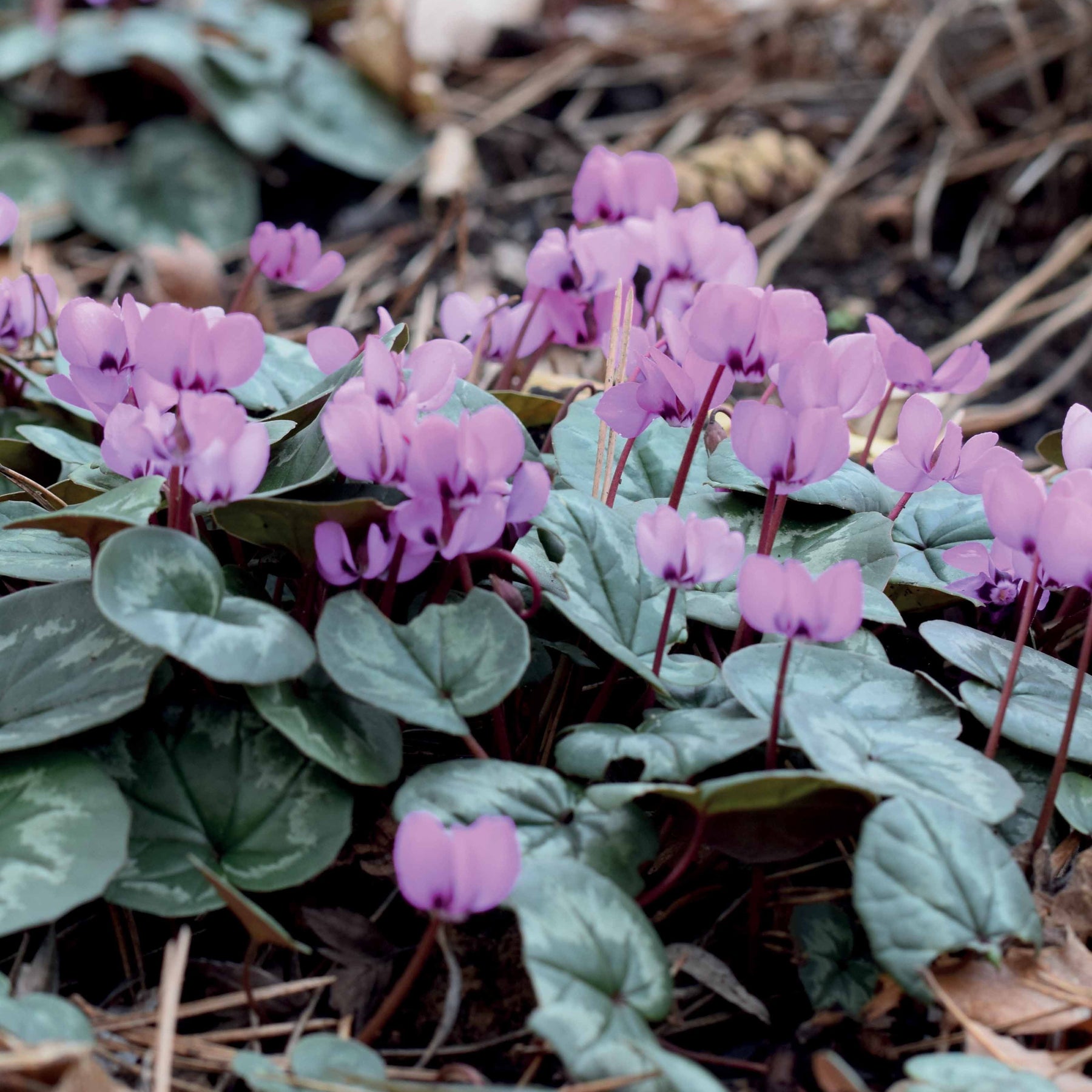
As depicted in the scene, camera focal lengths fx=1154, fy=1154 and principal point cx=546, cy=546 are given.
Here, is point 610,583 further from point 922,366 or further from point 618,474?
point 922,366

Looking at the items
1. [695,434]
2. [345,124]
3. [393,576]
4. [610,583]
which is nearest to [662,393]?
[695,434]

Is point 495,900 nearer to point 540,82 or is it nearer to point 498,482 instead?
point 498,482

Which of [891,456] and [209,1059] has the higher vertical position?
[891,456]

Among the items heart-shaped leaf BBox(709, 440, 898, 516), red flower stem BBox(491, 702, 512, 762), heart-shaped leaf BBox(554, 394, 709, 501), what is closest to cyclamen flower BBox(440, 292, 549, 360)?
heart-shaped leaf BBox(554, 394, 709, 501)

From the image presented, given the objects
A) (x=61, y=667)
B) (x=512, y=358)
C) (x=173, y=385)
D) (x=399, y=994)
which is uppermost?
(x=173, y=385)

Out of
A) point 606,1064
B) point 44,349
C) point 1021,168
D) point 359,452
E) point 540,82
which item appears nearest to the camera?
point 606,1064

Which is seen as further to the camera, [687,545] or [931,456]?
[931,456]

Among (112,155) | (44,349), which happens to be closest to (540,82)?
(112,155)

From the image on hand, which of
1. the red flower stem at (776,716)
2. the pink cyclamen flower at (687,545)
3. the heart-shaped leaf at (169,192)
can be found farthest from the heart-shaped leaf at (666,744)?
the heart-shaped leaf at (169,192)
